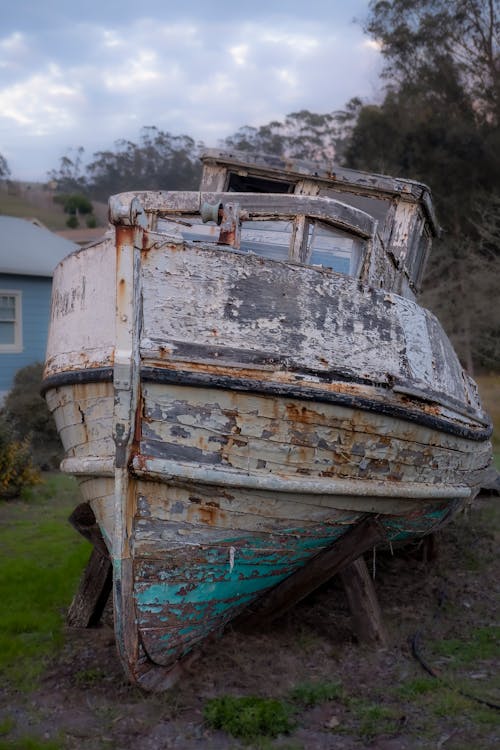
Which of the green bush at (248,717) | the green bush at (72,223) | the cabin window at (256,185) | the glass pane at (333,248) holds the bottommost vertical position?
the green bush at (248,717)

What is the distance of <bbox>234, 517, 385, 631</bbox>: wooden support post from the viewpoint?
4.81 metres

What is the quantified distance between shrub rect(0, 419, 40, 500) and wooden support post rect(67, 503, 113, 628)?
4711 millimetres

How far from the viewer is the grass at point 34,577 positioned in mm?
5016

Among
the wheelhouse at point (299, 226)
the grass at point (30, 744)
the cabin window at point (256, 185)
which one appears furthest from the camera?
the cabin window at point (256, 185)

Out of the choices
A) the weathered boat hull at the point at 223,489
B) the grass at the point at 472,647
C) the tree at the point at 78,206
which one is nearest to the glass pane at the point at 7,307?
the weathered boat hull at the point at 223,489

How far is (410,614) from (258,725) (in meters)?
2.10

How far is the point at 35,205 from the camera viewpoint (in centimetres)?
6028

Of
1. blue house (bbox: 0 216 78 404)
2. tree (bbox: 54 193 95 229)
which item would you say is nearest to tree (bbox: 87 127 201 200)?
tree (bbox: 54 193 95 229)

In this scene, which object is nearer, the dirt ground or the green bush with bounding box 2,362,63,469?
the dirt ground

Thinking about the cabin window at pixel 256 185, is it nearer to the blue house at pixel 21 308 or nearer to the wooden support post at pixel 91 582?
the wooden support post at pixel 91 582

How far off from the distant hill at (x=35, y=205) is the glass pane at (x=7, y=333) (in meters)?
34.2

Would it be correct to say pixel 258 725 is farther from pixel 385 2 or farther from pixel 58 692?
pixel 385 2

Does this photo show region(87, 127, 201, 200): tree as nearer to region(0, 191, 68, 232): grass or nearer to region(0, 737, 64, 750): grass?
region(0, 191, 68, 232): grass

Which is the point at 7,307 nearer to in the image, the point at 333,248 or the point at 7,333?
the point at 7,333
